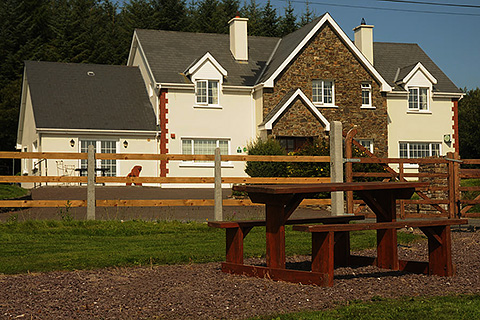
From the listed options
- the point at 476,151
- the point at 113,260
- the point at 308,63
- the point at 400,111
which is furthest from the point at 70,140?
the point at 476,151

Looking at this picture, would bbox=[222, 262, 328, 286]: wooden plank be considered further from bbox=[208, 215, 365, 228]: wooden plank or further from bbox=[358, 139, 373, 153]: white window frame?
bbox=[358, 139, 373, 153]: white window frame

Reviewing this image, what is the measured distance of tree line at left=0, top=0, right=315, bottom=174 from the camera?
1847 inches

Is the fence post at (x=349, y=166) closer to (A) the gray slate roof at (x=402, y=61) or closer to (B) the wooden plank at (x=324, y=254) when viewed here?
(B) the wooden plank at (x=324, y=254)

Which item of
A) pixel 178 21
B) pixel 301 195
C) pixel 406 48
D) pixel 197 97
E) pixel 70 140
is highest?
pixel 178 21

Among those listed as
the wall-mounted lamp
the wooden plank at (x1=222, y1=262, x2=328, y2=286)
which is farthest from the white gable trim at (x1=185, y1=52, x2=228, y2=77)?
the wooden plank at (x1=222, y1=262, x2=328, y2=286)

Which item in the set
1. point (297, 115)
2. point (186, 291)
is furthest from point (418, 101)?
point (186, 291)

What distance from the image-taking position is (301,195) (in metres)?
6.97

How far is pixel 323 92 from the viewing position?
106ft

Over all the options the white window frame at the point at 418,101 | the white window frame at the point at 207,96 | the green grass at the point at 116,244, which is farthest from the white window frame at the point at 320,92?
the green grass at the point at 116,244

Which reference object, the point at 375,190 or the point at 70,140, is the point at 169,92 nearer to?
the point at 70,140

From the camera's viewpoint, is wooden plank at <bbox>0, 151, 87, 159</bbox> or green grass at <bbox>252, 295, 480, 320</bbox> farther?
wooden plank at <bbox>0, 151, 87, 159</bbox>

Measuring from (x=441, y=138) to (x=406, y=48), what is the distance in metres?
6.50

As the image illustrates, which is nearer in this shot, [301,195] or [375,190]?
[301,195]

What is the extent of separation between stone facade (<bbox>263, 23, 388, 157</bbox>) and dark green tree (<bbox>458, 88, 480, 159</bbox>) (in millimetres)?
18634
